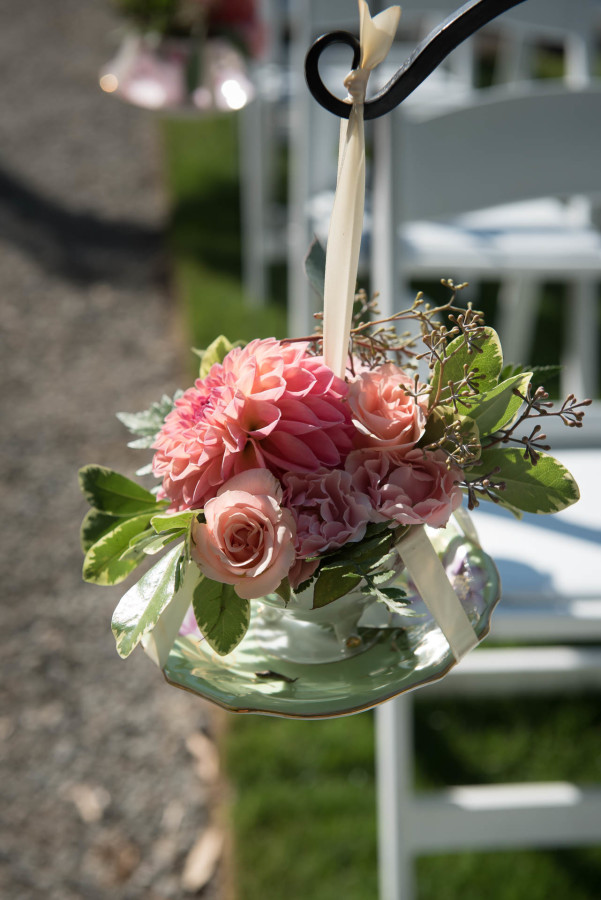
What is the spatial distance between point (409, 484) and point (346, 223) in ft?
0.52

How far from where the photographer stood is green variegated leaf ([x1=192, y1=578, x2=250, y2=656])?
0.52 metres

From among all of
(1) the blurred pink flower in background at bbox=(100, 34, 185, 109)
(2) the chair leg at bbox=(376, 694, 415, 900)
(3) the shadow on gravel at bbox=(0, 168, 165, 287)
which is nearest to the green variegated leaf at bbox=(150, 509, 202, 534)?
(2) the chair leg at bbox=(376, 694, 415, 900)

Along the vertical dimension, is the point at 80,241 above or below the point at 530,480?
below

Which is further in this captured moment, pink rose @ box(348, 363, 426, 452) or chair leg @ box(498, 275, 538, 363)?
chair leg @ box(498, 275, 538, 363)

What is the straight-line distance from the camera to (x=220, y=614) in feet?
1.70

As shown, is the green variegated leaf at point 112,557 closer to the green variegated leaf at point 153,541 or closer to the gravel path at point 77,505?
the green variegated leaf at point 153,541

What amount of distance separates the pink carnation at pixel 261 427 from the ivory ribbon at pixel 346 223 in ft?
0.08

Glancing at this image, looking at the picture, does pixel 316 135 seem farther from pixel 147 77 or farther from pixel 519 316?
pixel 519 316

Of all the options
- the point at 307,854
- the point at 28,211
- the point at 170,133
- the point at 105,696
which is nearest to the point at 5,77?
the point at 170,133

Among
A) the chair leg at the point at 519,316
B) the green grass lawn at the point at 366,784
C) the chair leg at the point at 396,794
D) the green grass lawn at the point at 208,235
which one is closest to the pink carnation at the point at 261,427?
the chair leg at the point at 396,794

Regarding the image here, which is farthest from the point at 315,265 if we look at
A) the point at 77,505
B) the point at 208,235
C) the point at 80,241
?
the point at 80,241

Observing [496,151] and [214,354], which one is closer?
[214,354]

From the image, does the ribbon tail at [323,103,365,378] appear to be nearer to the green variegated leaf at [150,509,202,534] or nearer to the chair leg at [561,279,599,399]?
the green variegated leaf at [150,509,202,534]

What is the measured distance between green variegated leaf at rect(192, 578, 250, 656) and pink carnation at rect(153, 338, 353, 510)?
2.1 inches
